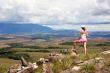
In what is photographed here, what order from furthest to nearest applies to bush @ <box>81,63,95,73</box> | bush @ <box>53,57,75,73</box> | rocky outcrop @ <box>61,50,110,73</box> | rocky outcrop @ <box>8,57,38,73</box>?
rocky outcrop @ <box>8,57,38,73</box>, bush @ <box>53,57,75,73</box>, rocky outcrop @ <box>61,50,110,73</box>, bush @ <box>81,63,95,73</box>

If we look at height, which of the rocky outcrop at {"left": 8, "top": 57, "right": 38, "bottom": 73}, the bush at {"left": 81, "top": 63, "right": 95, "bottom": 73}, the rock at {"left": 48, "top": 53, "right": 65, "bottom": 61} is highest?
the rock at {"left": 48, "top": 53, "right": 65, "bottom": 61}

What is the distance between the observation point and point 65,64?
24969 mm

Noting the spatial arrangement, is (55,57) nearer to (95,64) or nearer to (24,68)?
(24,68)

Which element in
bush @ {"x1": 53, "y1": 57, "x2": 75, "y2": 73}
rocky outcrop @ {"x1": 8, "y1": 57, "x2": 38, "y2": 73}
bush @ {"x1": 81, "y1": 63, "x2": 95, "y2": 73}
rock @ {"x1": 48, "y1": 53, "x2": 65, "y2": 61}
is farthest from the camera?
rock @ {"x1": 48, "y1": 53, "x2": 65, "y2": 61}

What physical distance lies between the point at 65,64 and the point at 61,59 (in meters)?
2.23

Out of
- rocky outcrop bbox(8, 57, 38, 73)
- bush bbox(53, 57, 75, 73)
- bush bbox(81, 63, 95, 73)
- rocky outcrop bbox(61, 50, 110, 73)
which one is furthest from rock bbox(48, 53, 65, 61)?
bush bbox(81, 63, 95, 73)

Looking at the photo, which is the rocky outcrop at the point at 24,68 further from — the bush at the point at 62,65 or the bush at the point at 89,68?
the bush at the point at 89,68

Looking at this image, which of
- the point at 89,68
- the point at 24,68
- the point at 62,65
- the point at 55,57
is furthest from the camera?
the point at 55,57

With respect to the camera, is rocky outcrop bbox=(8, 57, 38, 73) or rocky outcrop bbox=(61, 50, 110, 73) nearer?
rocky outcrop bbox=(61, 50, 110, 73)

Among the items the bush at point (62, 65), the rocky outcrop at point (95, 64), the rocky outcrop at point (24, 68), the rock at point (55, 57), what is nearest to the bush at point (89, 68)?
the rocky outcrop at point (95, 64)

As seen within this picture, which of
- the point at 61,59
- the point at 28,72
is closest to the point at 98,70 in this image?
the point at 61,59

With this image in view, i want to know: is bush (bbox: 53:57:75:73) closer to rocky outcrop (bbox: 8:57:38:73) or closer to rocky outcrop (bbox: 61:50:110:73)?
rocky outcrop (bbox: 61:50:110:73)

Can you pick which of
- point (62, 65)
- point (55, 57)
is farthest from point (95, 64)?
point (55, 57)

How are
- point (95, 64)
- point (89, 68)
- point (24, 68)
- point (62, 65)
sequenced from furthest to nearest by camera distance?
point (24, 68), point (62, 65), point (95, 64), point (89, 68)
